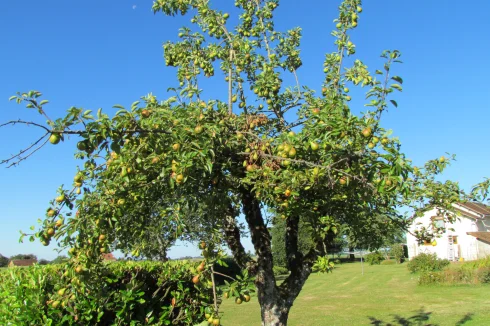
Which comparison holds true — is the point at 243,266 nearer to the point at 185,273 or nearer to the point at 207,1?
the point at 185,273

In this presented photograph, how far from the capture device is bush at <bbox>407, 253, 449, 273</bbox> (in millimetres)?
26188

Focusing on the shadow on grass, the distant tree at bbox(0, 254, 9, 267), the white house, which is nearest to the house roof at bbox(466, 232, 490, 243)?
the white house

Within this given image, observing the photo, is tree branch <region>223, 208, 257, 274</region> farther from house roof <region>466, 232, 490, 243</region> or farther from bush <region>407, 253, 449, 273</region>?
house roof <region>466, 232, 490, 243</region>

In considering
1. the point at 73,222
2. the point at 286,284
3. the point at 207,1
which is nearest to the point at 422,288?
the point at 286,284

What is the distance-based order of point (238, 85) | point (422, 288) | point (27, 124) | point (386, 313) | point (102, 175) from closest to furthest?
1. point (27, 124)
2. point (102, 175)
3. point (238, 85)
4. point (386, 313)
5. point (422, 288)

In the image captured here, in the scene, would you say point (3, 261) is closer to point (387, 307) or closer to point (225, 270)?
point (225, 270)

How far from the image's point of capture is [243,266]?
18.5 ft

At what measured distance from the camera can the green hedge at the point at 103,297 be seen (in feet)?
15.7

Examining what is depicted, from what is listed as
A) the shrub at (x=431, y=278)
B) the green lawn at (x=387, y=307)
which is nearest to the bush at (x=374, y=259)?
the green lawn at (x=387, y=307)

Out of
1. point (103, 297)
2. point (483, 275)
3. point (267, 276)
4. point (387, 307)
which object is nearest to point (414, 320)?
point (387, 307)

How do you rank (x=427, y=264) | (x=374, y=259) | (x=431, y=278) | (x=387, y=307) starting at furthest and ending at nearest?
(x=374, y=259), (x=427, y=264), (x=431, y=278), (x=387, y=307)

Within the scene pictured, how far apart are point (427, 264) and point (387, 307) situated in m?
12.5

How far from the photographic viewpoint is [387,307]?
16.0 m

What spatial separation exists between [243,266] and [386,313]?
36.1ft
